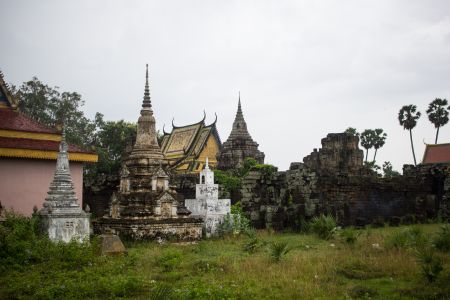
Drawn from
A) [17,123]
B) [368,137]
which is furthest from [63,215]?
[368,137]

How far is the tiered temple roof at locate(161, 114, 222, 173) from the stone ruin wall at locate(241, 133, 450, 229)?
20.1m

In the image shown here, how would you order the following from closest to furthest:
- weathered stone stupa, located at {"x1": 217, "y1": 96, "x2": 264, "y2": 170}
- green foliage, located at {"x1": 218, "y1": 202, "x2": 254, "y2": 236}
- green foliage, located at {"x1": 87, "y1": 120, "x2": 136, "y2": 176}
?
green foliage, located at {"x1": 218, "y1": 202, "x2": 254, "y2": 236}, weathered stone stupa, located at {"x1": 217, "y1": 96, "x2": 264, "y2": 170}, green foliage, located at {"x1": 87, "y1": 120, "x2": 136, "y2": 176}

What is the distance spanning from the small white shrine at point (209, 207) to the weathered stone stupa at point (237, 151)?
66.1 ft

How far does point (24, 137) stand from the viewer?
70.8ft

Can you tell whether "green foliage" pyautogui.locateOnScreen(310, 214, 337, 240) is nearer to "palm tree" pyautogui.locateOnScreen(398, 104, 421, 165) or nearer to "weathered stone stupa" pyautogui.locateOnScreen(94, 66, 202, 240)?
"weathered stone stupa" pyautogui.locateOnScreen(94, 66, 202, 240)

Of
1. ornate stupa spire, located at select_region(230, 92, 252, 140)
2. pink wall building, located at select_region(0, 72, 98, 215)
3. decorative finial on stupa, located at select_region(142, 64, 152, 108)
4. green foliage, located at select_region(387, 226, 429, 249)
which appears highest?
ornate stupa spire, located at select_region(230, 92, 252, 140)

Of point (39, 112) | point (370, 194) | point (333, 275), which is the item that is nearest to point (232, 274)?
point (333, 275)

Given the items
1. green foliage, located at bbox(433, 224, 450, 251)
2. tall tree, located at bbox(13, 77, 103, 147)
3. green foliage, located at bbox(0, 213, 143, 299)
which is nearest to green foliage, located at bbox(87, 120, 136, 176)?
tall tree, located at bbox(13, 77, 103, 147)

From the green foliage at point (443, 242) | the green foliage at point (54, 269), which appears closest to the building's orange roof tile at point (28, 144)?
the green foliage at point (54, 269)

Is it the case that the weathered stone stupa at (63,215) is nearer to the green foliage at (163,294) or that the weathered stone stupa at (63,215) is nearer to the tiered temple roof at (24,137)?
the tiered temple roof at (24,137)

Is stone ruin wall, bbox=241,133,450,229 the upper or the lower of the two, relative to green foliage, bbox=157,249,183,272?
upper

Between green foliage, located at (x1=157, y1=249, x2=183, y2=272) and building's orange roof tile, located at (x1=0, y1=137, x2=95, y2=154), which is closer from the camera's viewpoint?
green foliage, located at (x1=157, y1=249, x2=183, y2=272)

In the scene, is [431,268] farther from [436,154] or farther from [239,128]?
[239,128]

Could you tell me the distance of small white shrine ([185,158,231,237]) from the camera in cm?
2023
